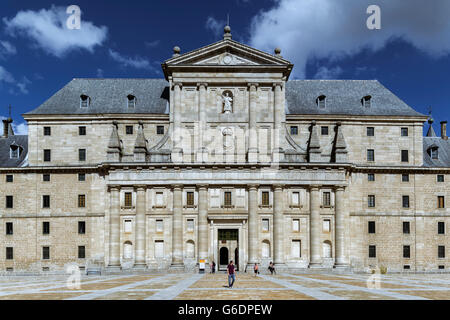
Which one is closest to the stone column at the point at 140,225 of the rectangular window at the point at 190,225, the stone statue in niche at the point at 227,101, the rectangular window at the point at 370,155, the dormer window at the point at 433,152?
the rectangular window at the point at 190,225

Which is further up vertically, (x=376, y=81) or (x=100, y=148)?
(x=376, y=81)

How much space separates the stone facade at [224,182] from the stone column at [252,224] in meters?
0.12

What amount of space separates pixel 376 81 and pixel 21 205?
4364 cm

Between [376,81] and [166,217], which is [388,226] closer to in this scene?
[376,81]

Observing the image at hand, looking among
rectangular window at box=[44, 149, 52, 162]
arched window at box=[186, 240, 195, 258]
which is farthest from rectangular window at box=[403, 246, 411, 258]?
rectangular window at box=[44, 149, 52, 162]

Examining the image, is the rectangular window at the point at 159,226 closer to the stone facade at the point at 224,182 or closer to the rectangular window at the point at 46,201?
the stone facade at the point at 224,182

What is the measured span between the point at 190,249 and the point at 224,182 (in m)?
7.68

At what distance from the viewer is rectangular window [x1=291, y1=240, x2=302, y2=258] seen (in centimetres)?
4938

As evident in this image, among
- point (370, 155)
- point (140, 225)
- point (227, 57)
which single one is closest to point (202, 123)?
point (227, 57)

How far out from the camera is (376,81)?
5934 centimetres

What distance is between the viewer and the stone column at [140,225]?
48719mm

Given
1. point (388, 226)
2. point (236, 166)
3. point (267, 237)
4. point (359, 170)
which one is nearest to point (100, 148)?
point (236, 166)

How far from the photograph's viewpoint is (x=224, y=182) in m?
→ 49.0

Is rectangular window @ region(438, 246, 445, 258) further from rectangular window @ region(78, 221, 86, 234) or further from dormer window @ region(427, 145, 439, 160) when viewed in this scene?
rectangular window @ region(78, 221, 86, 234)
